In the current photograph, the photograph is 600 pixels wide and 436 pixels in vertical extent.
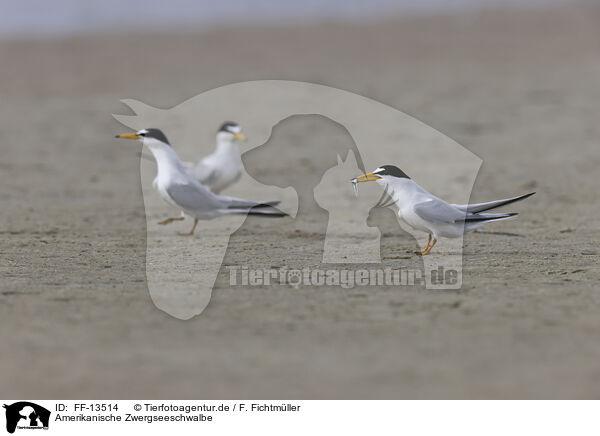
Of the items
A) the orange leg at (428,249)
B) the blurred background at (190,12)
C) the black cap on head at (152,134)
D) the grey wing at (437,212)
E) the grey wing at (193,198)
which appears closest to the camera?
the grey wing at (437,212)

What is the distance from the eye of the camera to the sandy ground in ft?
13.8

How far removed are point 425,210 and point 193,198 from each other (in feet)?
6.60

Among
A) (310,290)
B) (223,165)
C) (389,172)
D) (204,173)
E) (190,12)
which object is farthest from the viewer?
(190,12)

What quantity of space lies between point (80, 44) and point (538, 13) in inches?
388

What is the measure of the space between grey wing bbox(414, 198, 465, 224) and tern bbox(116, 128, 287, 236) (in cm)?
153

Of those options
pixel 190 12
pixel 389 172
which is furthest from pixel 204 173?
pixel 190 12

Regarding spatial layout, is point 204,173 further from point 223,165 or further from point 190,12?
point 190,12

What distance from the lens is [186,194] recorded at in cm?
725

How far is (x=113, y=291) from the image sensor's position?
5535mm

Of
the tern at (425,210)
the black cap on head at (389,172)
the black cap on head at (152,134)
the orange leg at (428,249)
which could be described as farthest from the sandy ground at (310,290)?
the black cap on head at (152,134)

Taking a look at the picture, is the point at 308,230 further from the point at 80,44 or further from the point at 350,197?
the point at 80,44

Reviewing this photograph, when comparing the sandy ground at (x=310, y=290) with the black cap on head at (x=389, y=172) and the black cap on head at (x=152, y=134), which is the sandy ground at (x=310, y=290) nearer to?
the black cap on head at (x=389, y=172)

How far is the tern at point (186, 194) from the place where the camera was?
7.26m

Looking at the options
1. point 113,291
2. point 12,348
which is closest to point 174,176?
point 113,291
